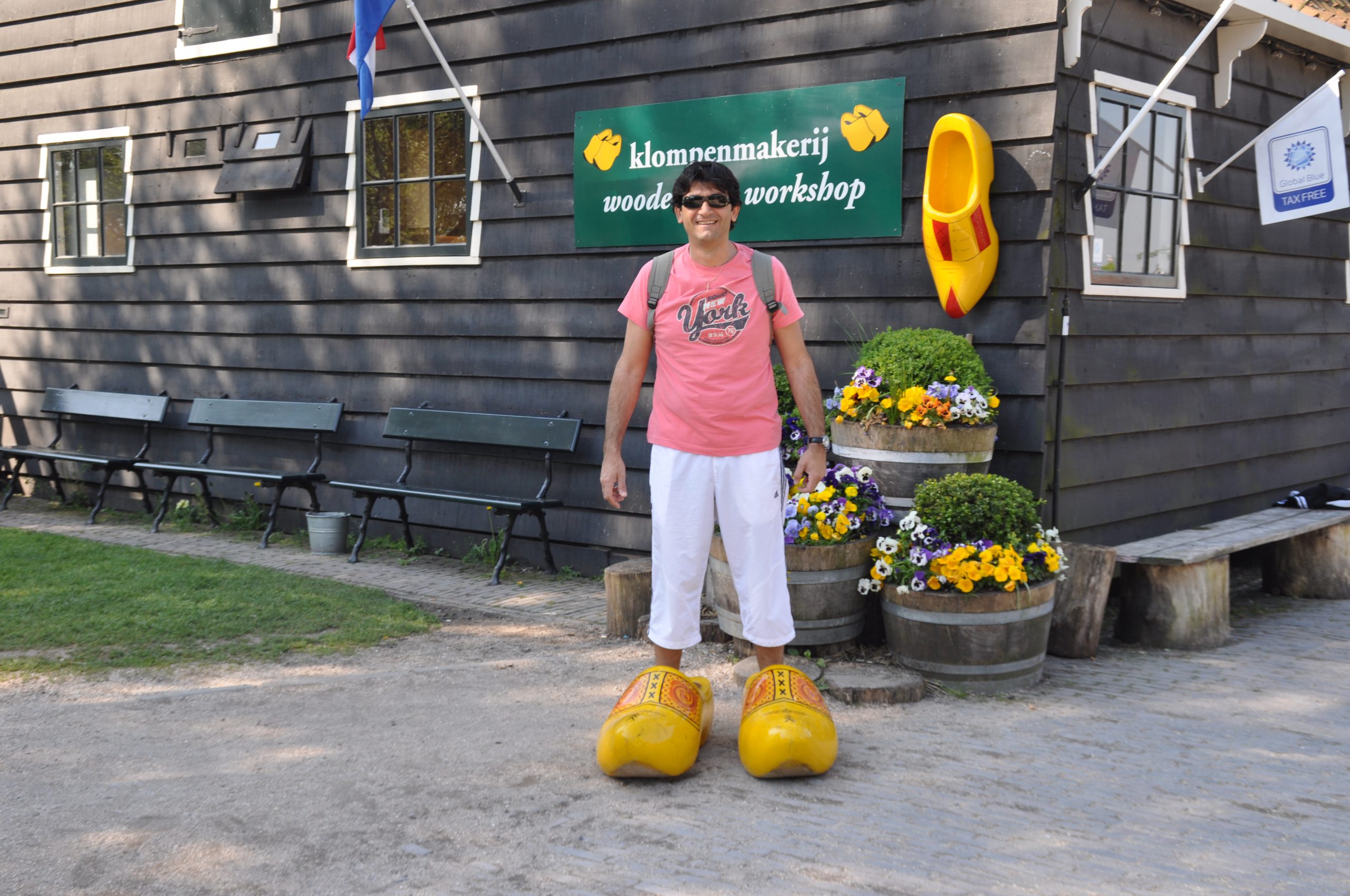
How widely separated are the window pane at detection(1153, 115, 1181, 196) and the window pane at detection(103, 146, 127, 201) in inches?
313

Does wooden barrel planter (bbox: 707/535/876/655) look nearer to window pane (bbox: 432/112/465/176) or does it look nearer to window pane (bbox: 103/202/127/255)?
window pane (bbox: 432/112/465/176)

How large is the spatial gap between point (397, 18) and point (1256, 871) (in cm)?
727

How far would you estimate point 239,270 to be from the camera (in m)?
9.32

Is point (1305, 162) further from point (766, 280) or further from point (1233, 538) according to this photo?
point (766, 280)

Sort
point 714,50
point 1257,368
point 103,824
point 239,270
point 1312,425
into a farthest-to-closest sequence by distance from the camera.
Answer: point 239,270 → point 1312,425 → point 1257,368 → point 714,50 → point 103,824

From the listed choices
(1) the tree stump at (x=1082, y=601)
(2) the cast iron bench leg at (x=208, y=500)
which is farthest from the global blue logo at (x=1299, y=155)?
(2) the cast iron bench leg at (x=208, y=500)

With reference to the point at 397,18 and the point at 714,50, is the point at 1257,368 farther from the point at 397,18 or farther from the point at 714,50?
the point at 397,18

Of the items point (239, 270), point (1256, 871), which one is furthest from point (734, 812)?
point (239, 270)

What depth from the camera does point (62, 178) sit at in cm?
1059

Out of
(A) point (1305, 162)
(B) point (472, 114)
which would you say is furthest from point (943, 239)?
(B) point (472, 114)

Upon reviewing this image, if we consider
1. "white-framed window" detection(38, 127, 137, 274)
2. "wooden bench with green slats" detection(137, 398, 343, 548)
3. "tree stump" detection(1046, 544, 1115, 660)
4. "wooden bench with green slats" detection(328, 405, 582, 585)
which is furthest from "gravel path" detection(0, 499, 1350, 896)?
"white-framed window" detection(38, 127, 137, 274)

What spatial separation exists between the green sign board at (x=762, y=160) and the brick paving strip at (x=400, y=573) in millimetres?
2119

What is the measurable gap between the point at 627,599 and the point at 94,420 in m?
6.58

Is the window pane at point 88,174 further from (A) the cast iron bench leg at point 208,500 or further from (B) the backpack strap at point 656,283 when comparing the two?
(B) the backpack strap at point 656,283
